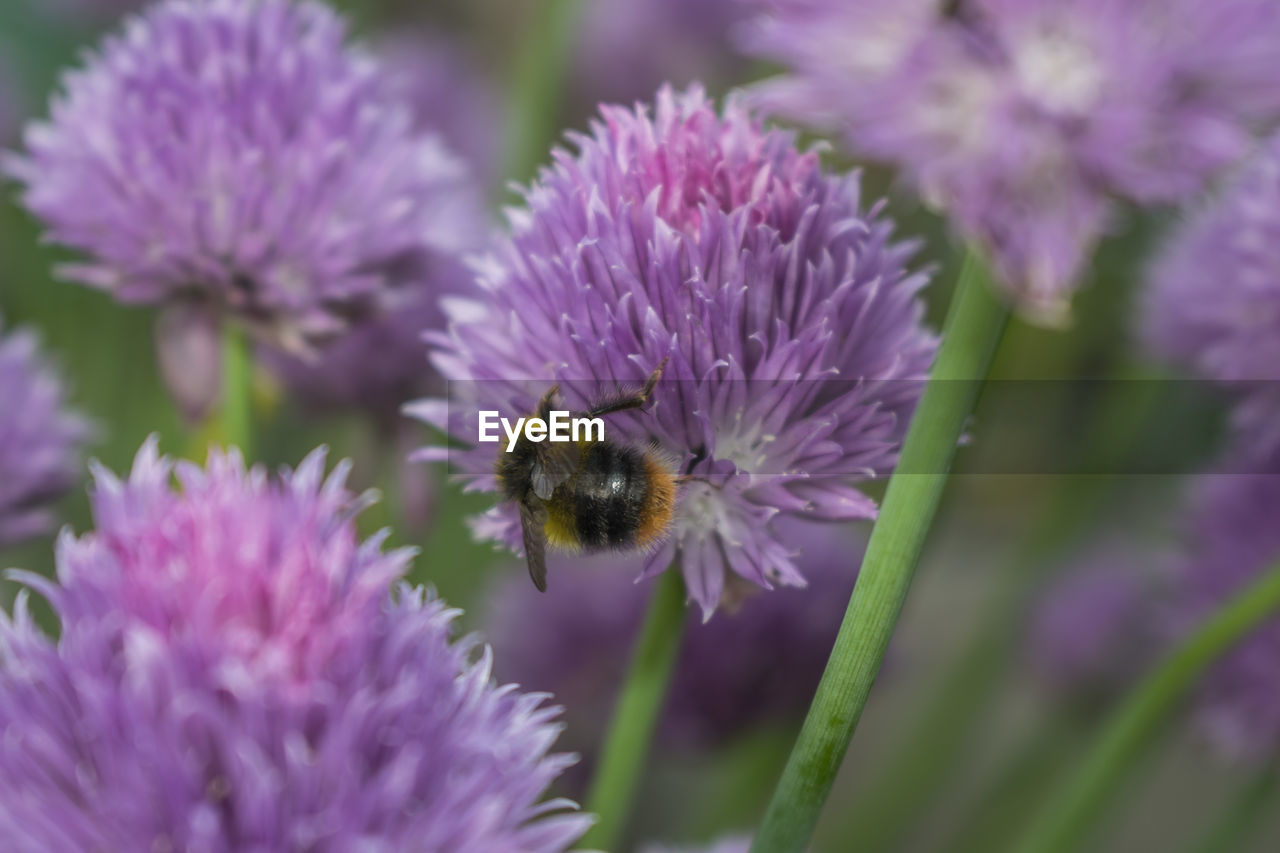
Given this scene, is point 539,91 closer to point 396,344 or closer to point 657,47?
point 396,344

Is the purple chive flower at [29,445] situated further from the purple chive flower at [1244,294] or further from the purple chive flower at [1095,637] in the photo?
the purple chive flower at [1095,637]

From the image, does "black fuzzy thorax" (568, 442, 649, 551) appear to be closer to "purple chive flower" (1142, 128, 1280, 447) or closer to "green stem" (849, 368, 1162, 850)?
"purple chive flower" (1142, 128, 1280, 447)

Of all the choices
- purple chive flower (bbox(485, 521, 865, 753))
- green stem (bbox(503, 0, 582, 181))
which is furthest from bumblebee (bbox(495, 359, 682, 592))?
green stem (bbox(503, 0, 582, 181))

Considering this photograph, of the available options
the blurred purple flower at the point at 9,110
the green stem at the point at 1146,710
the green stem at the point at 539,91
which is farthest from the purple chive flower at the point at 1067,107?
the blurred purple flower at the point at 9,110

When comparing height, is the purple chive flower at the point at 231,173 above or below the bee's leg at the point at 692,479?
above

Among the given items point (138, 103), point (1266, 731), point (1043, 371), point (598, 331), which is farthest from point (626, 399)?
point (1043, 371)

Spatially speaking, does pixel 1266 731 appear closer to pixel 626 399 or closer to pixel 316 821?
pixel 626 399

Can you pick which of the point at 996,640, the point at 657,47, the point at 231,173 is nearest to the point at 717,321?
the point at 231,173
